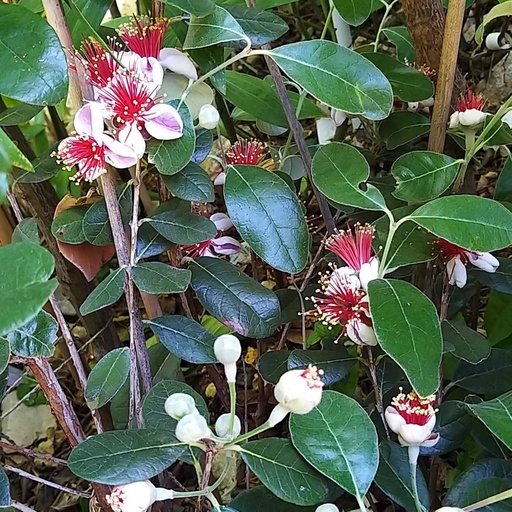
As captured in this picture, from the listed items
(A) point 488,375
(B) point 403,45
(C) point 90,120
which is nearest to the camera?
(C) point 90,120

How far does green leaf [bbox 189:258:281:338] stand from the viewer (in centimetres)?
64

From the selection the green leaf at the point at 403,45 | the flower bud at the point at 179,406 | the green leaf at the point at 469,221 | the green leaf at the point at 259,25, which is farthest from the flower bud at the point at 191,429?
the green leaf at the point at 403,45

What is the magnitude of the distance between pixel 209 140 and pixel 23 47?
0.21 metres

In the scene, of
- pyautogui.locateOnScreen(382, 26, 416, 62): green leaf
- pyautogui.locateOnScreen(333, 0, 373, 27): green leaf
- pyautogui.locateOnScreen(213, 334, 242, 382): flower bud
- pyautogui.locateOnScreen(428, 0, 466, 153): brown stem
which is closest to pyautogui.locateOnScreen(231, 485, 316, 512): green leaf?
pyautogui.locateOnScreen(213, 334, 242, 382): flower bud

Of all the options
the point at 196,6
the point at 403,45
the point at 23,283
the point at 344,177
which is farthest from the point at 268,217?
the point at 403,45

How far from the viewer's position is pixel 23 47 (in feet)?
1.62

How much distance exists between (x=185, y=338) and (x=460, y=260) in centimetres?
28

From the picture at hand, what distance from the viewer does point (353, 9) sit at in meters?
0.79

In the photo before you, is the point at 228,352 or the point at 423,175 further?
the point at 423,175

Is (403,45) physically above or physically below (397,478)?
above

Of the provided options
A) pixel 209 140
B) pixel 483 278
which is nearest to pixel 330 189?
pixel 209 140

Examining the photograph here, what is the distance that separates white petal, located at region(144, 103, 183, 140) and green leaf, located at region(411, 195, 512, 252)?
217 millimetres

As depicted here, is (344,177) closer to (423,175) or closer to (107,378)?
(423,175)

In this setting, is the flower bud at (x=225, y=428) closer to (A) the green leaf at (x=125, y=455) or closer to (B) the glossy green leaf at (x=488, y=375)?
(A) the green leaf at (x=125, y=455)
